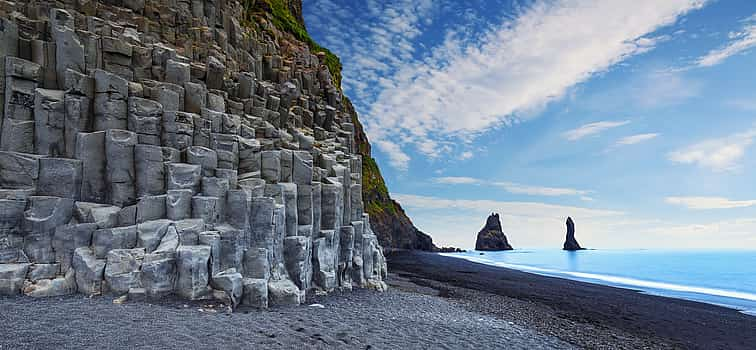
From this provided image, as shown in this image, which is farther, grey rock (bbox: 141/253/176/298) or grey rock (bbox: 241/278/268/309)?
grey rock (bbox: 241/278/268/309)

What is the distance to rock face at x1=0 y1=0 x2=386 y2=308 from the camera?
15188mm

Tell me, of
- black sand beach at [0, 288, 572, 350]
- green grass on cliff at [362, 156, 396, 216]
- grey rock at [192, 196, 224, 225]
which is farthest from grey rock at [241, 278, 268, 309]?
green grass on cliff at [362, 156, 396, 216]

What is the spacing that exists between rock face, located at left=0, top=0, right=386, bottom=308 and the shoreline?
35.5 feet

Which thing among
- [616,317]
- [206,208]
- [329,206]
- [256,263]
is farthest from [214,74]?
[616,317]

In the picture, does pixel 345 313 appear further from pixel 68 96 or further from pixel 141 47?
pixel 141 47

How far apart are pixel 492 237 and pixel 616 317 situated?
15188cm

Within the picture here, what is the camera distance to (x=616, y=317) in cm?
2644

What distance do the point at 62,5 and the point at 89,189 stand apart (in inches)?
473

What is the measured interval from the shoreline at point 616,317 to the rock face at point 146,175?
35.5 feet

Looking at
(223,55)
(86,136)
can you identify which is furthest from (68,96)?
(223,55)

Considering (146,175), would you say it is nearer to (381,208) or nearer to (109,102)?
(109,102)

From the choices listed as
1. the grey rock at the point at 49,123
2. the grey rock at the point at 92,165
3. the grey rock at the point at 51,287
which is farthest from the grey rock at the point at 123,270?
the grey rock at the point at 49,123

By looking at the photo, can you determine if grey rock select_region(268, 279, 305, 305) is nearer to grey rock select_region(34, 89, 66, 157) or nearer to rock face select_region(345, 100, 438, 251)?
grey rock select_region(34, 89, 66, 157)

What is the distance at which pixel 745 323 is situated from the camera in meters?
26.8
